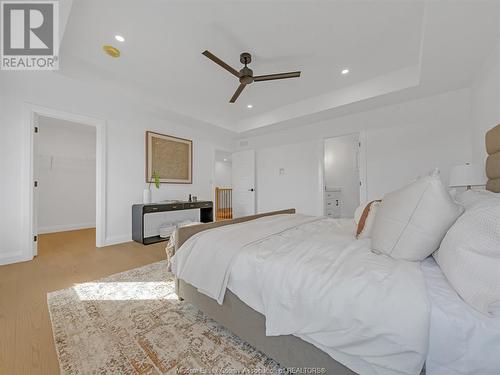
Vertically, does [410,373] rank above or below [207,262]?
below

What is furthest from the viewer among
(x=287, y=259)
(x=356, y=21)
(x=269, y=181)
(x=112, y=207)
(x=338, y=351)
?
(x=269, y=181)

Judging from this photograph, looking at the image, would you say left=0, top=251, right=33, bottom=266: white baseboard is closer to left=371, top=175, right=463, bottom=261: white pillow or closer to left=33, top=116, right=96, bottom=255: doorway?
left=33, top=116, right=96, bottom=255: doorway

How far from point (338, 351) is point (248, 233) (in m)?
0.81

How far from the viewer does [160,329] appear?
4.41 ft

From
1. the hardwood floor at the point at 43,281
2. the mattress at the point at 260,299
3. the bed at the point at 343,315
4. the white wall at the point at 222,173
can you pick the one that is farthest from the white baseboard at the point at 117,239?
the white wall at the point at 222,173

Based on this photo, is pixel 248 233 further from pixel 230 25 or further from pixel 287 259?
pixel 230 25

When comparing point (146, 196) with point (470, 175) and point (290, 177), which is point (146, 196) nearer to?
point (290, 177)

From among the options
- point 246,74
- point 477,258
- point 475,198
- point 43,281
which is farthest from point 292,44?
point 43,281

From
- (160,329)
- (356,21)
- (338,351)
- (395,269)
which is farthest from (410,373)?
(356,21)

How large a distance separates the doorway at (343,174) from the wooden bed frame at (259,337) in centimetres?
399

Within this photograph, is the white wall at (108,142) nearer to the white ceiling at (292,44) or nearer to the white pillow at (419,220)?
the white ceiling at (292,44)

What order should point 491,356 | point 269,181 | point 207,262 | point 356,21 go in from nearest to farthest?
point 491,356
point 207,262
point 356,21
point 269,181

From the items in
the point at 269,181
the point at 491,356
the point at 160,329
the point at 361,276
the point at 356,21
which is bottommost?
the point at 160,329

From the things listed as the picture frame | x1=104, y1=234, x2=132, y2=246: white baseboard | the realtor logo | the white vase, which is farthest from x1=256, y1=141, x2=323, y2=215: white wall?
the realtor logo
